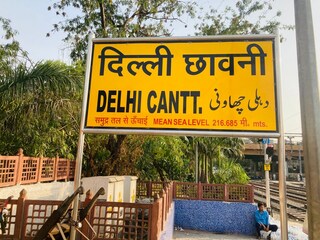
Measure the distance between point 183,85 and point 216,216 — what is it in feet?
33.1

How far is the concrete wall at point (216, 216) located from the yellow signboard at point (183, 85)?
9819 millimetres

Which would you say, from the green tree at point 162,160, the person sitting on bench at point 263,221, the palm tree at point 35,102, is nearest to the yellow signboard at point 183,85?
the palm tree at point 35,102

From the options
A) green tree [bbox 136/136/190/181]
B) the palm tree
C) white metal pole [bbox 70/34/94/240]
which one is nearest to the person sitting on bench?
green tree [bbox 136/136/190/181]

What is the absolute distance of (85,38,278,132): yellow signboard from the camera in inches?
87.2

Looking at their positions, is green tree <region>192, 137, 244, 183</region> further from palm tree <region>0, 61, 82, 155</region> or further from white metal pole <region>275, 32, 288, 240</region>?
white metal pole <region>275, 32, 288, 240</region>

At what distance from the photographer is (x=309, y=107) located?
2.00 metres

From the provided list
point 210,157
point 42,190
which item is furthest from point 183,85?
point 210,157

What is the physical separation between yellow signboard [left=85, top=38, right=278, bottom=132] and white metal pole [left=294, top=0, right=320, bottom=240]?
0.70 ft

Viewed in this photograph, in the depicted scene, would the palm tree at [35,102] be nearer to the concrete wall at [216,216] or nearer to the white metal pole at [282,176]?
the white metal pole at [282,176]

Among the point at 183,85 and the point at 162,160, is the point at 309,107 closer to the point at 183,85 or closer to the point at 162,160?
the point at 183,85

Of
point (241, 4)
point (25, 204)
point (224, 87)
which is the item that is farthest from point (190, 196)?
point (224, 87)

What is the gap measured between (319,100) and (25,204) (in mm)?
4647

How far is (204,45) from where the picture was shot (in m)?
2.39

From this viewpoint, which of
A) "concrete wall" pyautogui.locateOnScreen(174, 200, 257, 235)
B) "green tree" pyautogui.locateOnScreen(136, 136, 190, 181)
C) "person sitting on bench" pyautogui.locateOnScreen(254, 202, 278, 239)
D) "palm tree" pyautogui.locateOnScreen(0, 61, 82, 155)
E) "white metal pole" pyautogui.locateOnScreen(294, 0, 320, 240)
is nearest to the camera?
"white metal pole" pyautogui.locateOnScreen(294, 0, 320, 240)
